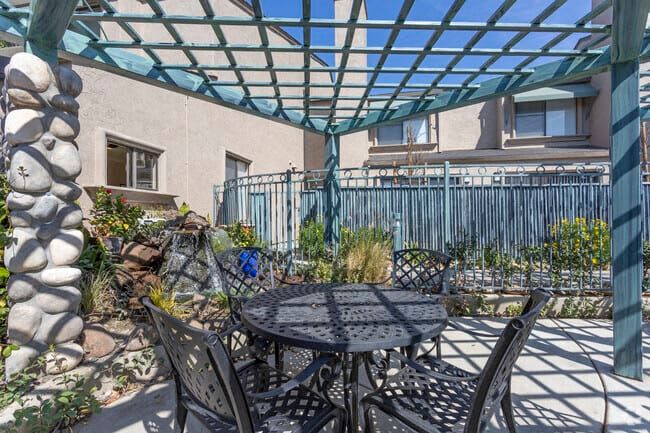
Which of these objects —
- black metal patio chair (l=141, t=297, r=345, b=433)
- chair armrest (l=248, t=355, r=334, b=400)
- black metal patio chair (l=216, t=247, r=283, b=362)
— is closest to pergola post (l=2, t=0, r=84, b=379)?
black metal patio chair (l=216, t=247, r=283, b=362)

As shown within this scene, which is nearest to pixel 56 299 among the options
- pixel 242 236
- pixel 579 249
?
pixel 242 236

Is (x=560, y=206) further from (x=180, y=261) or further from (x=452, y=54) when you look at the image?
(x=180, y=261)

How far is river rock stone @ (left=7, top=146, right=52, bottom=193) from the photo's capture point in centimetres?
216

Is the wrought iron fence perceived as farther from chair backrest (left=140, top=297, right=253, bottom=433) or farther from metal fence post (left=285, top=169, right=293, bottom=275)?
chair backrest (left=140, top=297, right=253, bottom=433)

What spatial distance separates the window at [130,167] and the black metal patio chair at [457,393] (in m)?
5.71

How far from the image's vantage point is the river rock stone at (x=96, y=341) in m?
2.50

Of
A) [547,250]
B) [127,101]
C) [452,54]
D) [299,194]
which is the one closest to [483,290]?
[547,250]

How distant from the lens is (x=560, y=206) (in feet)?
17.9

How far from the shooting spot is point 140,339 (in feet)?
8.66

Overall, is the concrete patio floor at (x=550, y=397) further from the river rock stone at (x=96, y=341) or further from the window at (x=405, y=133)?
the window at (x=405, y=133)

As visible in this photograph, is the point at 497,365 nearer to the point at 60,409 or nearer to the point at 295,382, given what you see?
the point at 295,382

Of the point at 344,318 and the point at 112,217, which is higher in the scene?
the point at 112,217

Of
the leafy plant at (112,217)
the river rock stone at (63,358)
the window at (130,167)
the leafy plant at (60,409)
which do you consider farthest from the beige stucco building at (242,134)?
the leafy plant at (60,409)

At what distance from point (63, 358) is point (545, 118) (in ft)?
47.7
